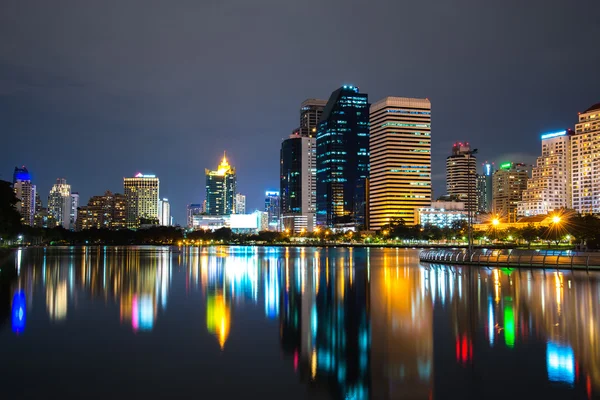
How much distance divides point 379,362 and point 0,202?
8230 cm

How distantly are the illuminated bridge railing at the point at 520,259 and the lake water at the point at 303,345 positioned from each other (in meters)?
20.1

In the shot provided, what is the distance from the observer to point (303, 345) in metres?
17.3

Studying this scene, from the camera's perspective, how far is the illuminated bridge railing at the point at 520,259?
50.5 meters

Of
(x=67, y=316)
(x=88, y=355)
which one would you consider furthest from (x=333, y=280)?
(x=88, y=355)

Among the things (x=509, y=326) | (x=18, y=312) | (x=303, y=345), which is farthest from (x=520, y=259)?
(x=18, y=312)

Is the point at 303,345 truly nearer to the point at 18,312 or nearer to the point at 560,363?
the point at 560,363

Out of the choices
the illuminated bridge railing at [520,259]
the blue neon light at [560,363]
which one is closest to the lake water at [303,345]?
the blue neon light at [560,363]

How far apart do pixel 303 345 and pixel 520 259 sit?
4460 cm

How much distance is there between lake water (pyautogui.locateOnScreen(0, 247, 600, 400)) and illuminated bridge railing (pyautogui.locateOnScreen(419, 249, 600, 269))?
20.1 metres

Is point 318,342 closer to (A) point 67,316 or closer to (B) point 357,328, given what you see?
(B) point 357,328

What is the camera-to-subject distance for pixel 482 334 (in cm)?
1867

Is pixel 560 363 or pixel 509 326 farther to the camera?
pixel 509 326

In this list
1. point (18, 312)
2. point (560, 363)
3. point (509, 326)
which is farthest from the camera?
point (18, 312)

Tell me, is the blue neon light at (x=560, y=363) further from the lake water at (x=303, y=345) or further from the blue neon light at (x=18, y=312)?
the blue neon light at (x=18, y=312)
